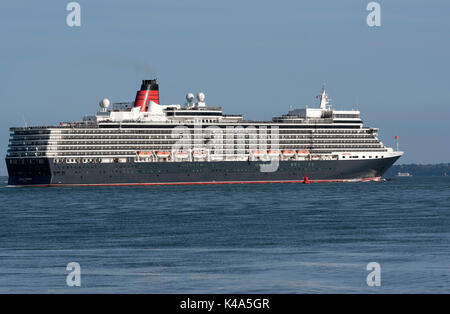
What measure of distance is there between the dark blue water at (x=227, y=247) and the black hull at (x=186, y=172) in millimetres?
42674

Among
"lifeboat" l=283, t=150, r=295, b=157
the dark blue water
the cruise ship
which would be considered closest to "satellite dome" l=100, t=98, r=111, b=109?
the cruise ship

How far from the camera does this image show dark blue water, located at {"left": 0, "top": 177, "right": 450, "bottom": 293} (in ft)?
88.9

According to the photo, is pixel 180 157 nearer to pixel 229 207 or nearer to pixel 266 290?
pixel 229 207

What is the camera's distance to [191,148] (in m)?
121

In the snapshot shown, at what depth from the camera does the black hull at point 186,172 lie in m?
111

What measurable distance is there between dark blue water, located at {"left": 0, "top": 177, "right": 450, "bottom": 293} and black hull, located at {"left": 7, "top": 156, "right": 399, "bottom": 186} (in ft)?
140

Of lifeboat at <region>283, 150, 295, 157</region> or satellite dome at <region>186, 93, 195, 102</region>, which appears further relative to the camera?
→ satellite dome at <region>186, 93, 195, 102</region>

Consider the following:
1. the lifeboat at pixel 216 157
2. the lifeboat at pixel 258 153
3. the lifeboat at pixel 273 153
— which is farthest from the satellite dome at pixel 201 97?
the lifeboat at pixel 273 153

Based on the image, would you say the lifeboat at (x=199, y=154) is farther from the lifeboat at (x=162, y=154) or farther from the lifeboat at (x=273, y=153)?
the lifeboat at (x=273, y=153)

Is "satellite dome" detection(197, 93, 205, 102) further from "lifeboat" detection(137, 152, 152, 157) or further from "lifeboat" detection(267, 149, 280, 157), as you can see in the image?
"lifeboat" detection(137, 152, 152, 157)

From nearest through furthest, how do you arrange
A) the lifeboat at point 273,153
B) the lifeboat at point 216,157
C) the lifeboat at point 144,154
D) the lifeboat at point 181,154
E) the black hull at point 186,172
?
the black hull at point 186,172 < the lifeboat at point 144,154 < the lifeboat at point 181,154 < the lifeboat at point 216,157 < the lifeboat at point 273,153

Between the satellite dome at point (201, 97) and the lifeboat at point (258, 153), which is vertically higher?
the satellite dome at point (201, 97)

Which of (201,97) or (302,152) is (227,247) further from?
(201,97)

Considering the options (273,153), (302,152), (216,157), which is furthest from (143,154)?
(302,152)
